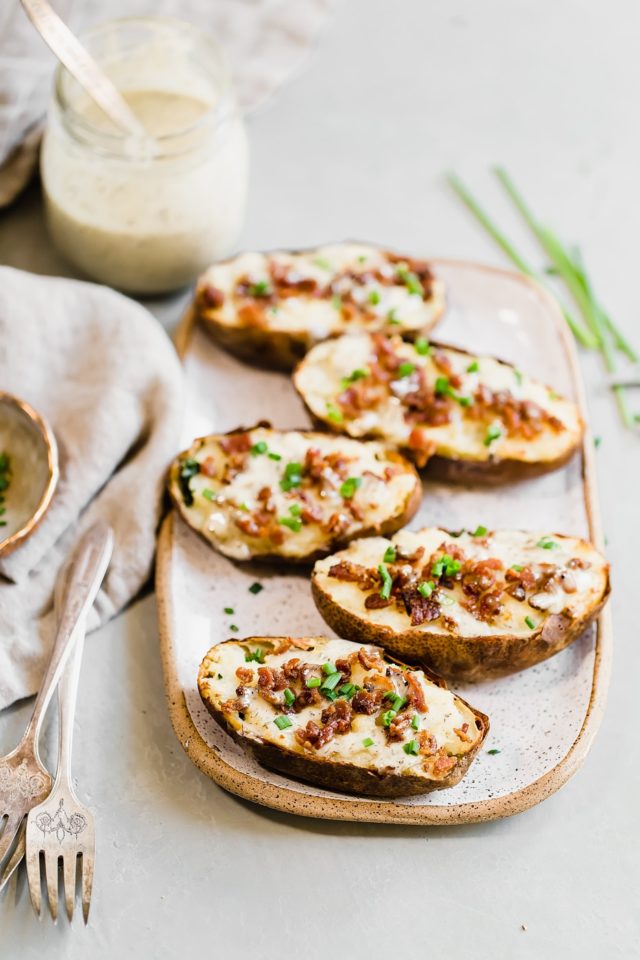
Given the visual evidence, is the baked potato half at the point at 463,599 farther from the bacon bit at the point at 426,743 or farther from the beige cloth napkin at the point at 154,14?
the beige cloth napkin at the point at 154,14

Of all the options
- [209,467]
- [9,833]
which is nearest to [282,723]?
[9,833]

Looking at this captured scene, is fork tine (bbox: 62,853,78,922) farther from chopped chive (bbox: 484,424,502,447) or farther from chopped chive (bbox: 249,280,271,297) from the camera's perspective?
chopped chive (bbox: 249,280,271,297)

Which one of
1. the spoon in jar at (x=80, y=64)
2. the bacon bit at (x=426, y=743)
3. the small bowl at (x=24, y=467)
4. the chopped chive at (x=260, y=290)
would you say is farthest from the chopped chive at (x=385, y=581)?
the spoon in jar at (x=80, y=64)

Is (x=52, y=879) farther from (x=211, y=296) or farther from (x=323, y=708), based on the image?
(x=211, y=296)

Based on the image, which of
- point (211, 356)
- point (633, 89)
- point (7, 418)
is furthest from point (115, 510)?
point (633, 89)

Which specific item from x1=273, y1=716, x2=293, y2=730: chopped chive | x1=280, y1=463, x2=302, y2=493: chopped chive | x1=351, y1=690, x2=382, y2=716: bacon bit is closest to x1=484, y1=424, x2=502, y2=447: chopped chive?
x1=280, y1=463, x2=302, y2=493: chopped chive

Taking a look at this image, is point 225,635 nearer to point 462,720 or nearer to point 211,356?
point 462,720
